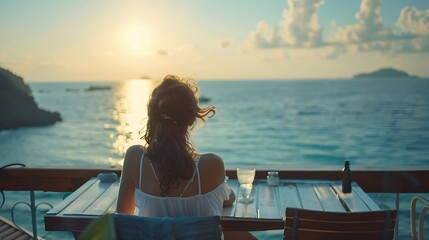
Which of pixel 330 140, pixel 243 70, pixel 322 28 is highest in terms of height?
pixel 322 28

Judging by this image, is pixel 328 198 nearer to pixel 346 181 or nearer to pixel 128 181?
pixel 346 181

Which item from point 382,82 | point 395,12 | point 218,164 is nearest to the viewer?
point 218,164

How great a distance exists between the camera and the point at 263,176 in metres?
2.94

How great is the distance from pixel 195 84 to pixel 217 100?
65810mm

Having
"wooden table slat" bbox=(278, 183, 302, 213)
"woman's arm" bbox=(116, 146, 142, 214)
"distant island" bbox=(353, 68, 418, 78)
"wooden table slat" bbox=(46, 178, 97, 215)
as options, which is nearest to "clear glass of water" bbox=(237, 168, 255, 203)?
"wooden table slat" bbox=(278, 183, 302, 213)

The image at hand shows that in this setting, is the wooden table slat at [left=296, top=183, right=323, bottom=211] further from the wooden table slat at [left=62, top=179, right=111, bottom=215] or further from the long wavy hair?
the wooden table slat at [left=62, top=179, right=111, bottom=215]

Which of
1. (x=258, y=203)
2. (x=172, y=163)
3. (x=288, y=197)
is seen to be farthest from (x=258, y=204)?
(x=172, y=163)

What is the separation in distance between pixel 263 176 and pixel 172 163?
41.2 inches

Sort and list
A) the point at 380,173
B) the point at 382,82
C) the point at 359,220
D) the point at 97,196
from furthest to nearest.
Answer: the point at 382,82, the point at 380,173, the point at 97,196, the point at 359,220

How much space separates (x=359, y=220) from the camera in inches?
72.9

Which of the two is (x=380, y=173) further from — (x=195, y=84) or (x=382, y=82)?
(x=382, y=82)

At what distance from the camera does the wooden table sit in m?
2.25

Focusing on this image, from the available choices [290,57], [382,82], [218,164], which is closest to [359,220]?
[218,164]

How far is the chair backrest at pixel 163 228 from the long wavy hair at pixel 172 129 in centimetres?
36
